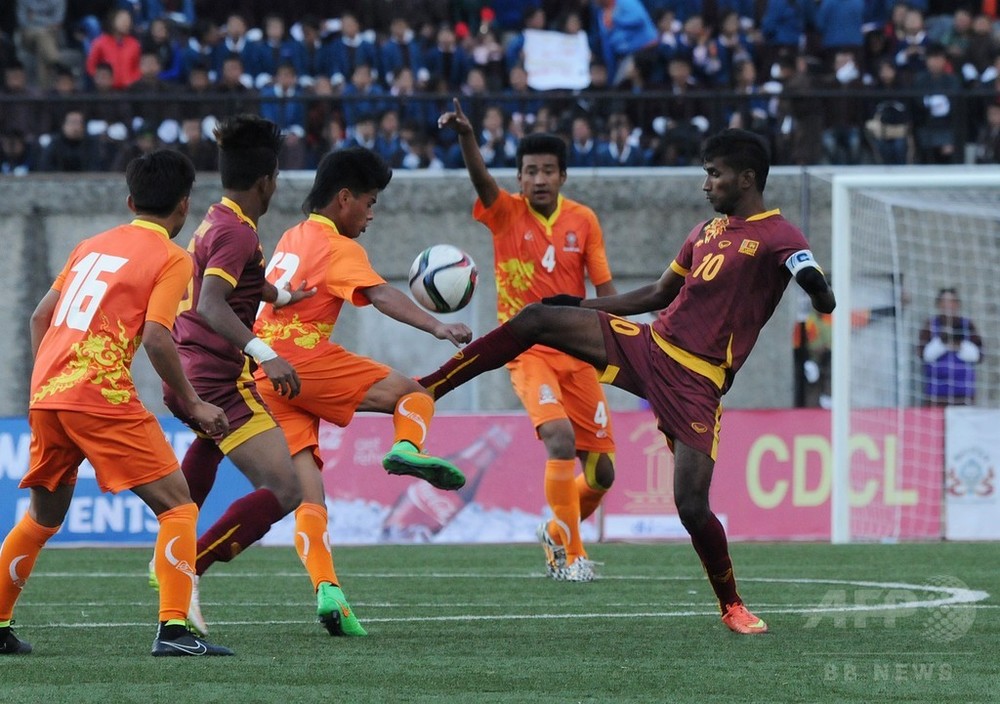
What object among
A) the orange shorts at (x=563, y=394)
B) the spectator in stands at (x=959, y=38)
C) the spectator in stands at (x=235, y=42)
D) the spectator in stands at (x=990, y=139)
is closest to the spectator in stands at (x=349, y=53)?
the spectator in stands at (x=235, y=42)

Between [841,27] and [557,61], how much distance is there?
3185 millimetres

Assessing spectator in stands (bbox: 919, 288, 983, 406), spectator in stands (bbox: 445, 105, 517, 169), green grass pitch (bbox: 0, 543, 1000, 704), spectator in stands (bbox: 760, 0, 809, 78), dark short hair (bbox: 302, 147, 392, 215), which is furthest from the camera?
spectator in stands (bbox: 760, 0, 809, 78)

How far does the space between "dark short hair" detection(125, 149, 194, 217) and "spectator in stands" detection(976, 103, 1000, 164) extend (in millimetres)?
12779

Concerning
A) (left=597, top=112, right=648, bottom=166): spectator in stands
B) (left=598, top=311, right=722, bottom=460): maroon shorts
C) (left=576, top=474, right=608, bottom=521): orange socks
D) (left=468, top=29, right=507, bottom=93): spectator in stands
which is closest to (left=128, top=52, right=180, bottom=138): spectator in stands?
(left=468, top=29, right=507, bottom=93): spectator in stands

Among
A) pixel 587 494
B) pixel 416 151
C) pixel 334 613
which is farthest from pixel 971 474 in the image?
pixel 334 613

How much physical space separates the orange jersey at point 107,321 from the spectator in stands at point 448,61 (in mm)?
12622

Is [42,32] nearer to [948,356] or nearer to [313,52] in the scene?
[313,52]

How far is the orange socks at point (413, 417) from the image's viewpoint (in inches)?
292

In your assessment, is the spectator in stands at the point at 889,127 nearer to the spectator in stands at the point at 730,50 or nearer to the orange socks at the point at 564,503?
the spectator in stands at the point at 730,50

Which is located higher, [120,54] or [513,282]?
[120,54]

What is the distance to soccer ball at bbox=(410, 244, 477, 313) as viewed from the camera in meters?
8.00

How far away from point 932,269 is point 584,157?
3915 millimetres

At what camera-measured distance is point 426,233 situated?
18.2 meters

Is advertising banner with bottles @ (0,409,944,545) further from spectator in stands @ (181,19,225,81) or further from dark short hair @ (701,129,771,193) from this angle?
dark short hair @ (701,129,771,193)
